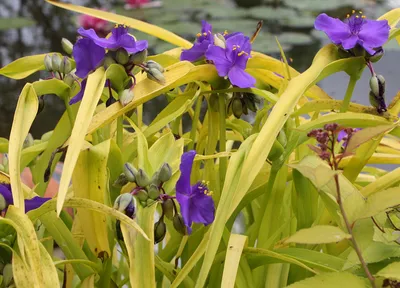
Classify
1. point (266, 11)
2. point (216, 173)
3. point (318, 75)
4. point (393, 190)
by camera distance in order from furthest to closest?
point (266, 11)
point (216, 173)
point (318, 75)
point (393, 190)

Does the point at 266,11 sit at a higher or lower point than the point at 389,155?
lower

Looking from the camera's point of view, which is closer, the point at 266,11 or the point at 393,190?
the point at 393,190

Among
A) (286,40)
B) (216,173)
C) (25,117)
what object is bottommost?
(286,40)

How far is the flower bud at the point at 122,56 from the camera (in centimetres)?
46

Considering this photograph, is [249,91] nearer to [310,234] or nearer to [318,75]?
[318,75]

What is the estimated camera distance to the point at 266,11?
11.1 ft

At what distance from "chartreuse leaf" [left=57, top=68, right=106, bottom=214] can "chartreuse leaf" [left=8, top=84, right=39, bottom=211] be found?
4 centimetres

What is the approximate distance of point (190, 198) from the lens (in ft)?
1.43

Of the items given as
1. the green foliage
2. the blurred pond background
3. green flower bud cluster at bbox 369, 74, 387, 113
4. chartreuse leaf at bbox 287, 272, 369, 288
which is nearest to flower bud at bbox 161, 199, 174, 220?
the green foliage

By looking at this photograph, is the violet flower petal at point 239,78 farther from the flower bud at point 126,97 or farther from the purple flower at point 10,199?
the purple flower at point 10,199

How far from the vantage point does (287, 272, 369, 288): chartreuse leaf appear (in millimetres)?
365

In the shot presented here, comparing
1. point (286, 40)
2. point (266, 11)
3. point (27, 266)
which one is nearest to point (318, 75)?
point (27, 266)

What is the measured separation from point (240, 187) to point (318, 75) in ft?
0.42

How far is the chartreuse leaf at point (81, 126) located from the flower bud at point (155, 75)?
0.04 meters
